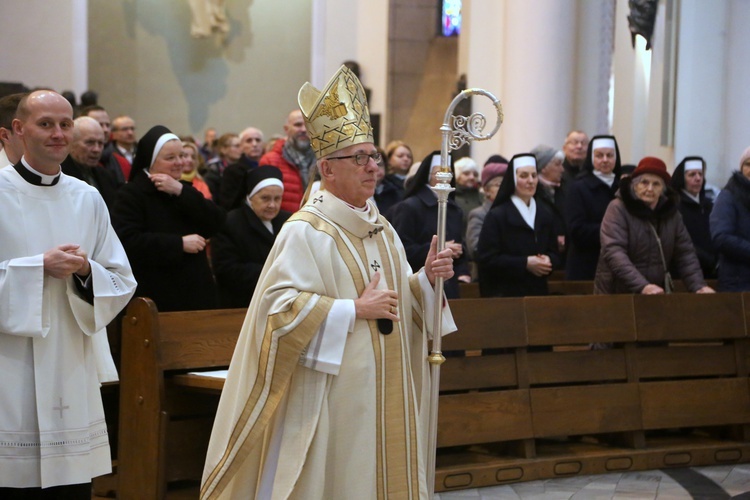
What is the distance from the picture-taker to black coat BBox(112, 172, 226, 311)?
5.79 meters

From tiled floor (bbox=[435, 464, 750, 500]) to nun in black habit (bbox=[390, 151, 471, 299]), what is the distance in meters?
1.44

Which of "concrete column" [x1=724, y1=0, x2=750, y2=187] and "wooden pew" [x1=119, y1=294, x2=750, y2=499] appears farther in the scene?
"concrete column" [x1=724, y1=0, x2=750, y2=187]

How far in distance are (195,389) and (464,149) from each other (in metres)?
11.6

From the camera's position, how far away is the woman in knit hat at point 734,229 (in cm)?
777

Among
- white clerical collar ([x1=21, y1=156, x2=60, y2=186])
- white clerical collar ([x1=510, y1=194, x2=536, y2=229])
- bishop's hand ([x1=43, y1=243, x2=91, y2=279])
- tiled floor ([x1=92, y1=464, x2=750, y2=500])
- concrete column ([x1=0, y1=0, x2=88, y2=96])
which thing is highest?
concrete column ([x1=0, y1=0, x2=88, y2=96])

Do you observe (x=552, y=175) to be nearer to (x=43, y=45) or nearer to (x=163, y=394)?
(x=163, y=394)

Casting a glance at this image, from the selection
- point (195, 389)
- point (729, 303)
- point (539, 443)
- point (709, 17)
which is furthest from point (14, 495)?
point (709, 17)

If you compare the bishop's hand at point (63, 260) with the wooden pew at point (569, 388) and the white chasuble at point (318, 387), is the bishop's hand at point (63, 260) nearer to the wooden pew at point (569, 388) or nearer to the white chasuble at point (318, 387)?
the white chasuble at point (318, 387)

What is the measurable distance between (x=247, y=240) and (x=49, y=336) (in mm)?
2281

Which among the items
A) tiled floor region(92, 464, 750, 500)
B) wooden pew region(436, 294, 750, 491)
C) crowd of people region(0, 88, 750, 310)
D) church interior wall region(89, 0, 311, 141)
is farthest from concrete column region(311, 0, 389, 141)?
tiled floor region(92, 464, 750, 500)

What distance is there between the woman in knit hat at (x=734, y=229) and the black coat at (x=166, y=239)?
3.74 metres

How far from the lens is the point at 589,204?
8.32 meters

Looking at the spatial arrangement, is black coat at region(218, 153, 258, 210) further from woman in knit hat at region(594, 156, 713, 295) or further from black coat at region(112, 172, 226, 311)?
woman in knit hat at region(594, 156, 713, 295)


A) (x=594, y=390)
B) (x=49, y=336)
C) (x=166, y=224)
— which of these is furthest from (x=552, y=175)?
(x=49, y=336)
